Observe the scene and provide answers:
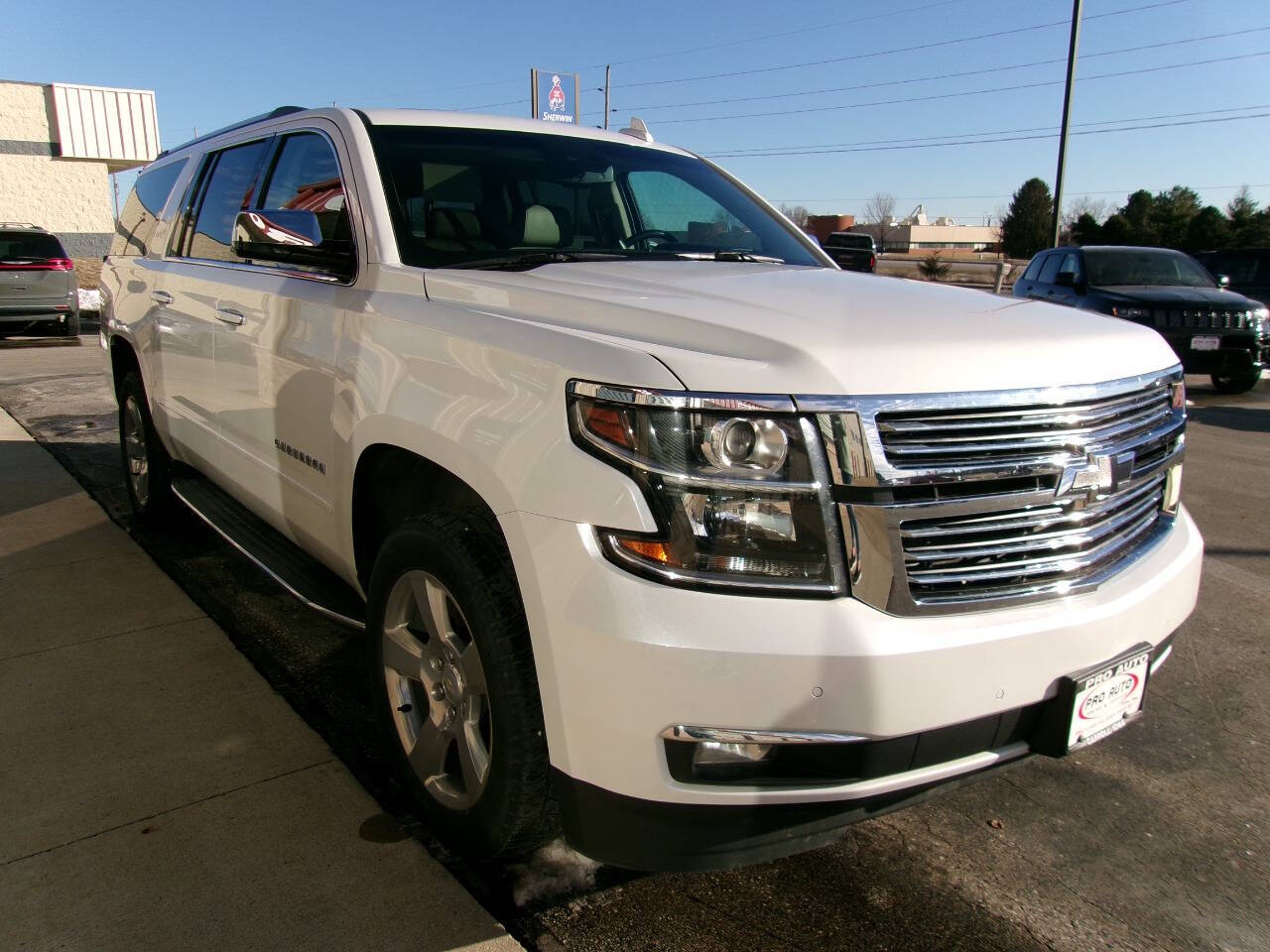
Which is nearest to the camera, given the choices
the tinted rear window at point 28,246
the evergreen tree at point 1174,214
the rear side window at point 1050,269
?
the rear side window at point 1050,269

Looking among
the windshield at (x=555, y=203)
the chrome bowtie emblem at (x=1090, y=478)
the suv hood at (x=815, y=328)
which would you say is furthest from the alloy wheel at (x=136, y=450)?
the chrome bowtie emblem at (x=1090, y=478)

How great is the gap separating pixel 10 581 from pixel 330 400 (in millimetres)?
2735

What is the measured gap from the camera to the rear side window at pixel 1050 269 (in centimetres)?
1251

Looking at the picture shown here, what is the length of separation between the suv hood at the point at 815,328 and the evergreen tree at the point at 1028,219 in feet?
189

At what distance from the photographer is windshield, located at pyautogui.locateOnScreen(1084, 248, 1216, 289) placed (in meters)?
12.0

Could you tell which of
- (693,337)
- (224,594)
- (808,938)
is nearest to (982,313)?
(693,337)

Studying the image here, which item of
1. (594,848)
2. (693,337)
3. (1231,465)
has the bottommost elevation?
(1231,465)

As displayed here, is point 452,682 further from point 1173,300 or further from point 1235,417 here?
point 1173,300

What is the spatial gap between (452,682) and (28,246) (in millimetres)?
17190

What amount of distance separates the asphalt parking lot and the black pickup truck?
2.12 meters

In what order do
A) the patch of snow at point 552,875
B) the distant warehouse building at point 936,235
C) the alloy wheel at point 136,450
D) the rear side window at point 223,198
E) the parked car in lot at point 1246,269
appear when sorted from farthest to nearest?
the distant warehouse building at point 936,235, the parked car in lot at point 1246,269, the alloy wheel at point 136,450, the rear side window at point 223,198, the patch of snow at point 552,875

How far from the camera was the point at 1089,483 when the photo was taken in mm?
2119

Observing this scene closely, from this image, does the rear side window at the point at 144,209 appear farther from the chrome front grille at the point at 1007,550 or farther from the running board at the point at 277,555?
the chrome front grille at the point at 1007,550

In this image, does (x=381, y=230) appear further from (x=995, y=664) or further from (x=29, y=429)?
(x=29, y=429)
